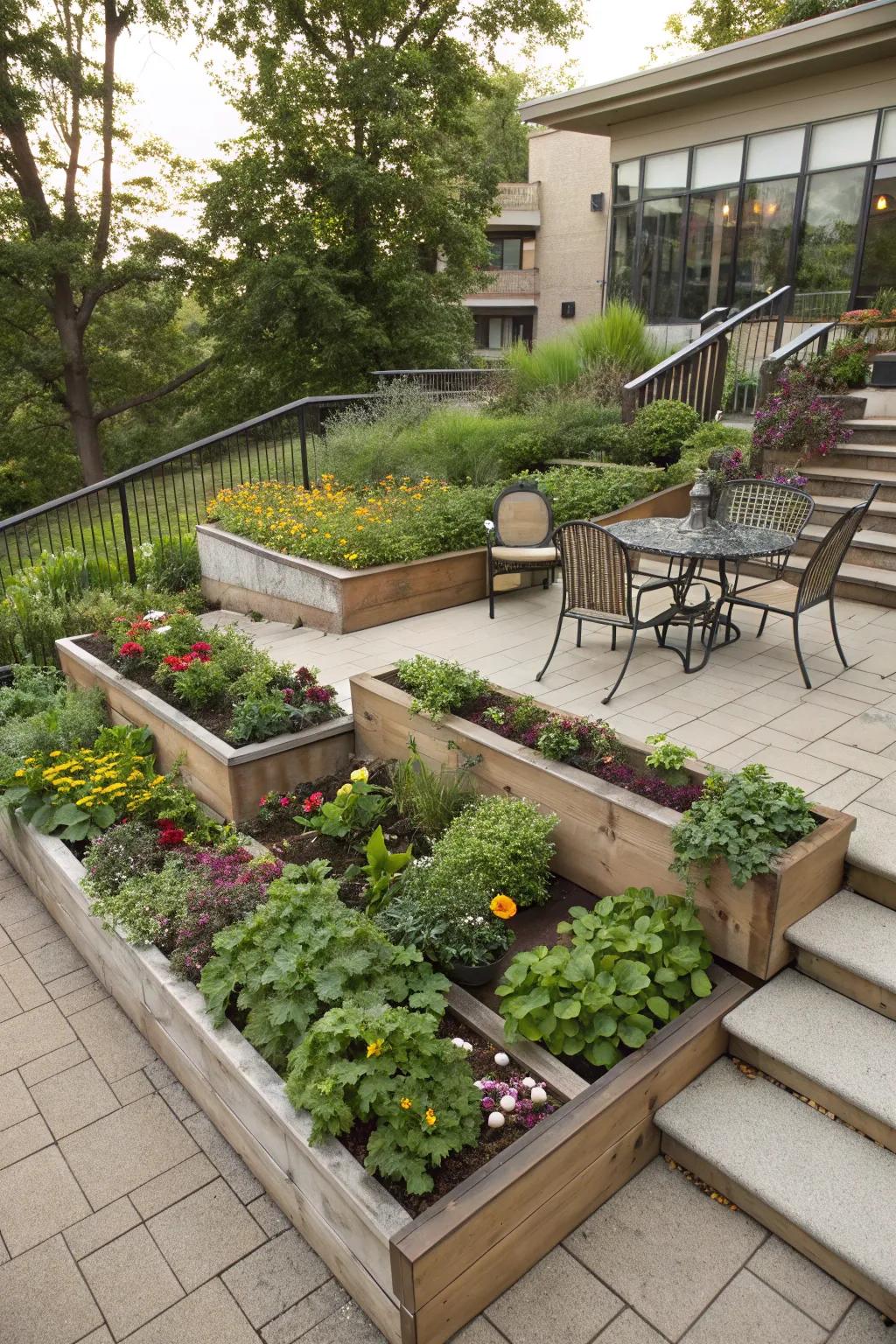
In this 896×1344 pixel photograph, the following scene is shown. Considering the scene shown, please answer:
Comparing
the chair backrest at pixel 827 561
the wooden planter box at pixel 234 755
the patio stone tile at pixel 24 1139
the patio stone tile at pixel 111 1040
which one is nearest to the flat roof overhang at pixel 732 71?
the chair backrest at pixel 827 561

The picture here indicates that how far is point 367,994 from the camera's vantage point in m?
2.30

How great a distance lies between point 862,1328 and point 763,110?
12.7m

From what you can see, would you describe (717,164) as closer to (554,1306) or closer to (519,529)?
(519,529)

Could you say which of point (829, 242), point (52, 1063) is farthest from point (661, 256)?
point (52, 1063)

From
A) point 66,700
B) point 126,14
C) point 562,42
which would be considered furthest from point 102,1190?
point 562,42

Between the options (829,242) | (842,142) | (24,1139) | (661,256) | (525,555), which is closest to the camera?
(24,1139)

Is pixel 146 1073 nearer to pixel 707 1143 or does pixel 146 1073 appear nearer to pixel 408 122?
pixel 707 1143

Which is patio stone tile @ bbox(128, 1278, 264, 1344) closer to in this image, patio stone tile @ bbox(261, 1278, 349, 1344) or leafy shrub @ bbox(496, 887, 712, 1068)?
patio stone tile @ bbox(261, 1278, 349, 1344)

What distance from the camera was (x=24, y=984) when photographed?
10.8 ft

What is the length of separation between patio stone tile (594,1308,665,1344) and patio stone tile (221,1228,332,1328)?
695 mm

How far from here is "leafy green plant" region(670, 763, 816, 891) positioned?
240 centimetres

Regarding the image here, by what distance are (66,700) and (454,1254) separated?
11.7ft

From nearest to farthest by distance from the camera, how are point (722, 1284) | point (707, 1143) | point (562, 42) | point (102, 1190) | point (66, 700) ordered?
point (722, 1284)
point (707, 1143)
point (102, 1190)
point (66, 700)
point (562, 42)

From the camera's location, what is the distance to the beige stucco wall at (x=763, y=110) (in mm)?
9617
